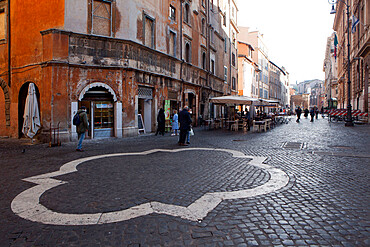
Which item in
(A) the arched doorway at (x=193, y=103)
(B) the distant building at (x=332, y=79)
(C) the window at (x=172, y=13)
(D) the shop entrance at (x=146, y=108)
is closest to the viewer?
(D) the shop entrance at (x=146, y=108)

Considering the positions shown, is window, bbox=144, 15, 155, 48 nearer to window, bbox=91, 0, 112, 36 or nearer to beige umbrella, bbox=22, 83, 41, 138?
window, bbox=91, 0, 112, 36

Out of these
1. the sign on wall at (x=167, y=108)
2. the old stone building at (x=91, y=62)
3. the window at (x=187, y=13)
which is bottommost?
the sign on wall at (x=167, y=108)

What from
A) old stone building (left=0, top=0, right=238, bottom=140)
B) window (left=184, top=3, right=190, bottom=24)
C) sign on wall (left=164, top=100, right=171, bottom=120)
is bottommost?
sign on wall (left=164, top=100, right=171, bottom=120)

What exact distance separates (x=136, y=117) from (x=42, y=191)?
1090 cm

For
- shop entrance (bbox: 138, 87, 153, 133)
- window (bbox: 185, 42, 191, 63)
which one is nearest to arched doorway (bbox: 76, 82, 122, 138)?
shop entrance (bbox: 138, 87, 153, 133)

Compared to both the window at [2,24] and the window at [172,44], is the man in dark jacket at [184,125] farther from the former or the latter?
the window at [2,24]

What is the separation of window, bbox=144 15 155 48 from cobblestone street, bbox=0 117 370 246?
38.1ft

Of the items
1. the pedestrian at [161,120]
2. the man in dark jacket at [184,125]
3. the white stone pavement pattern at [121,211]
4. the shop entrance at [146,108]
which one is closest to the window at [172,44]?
the shop entrance at [146,108]

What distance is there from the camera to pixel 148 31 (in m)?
17.0

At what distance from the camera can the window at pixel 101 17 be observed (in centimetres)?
1404

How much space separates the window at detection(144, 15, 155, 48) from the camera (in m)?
16.6

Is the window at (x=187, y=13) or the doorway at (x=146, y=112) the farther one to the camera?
the window at (x=187, y=13)

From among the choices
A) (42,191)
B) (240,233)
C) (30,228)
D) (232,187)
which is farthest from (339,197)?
(42,191)

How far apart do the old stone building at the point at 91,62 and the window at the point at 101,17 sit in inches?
2.1
